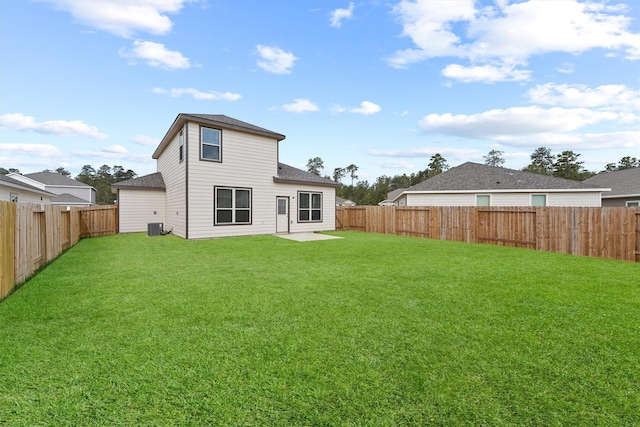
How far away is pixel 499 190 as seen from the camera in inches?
667

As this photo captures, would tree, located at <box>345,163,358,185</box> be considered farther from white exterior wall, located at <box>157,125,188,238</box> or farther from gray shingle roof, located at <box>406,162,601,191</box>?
white exterior wall, located at <box>157,125,188,238</box>

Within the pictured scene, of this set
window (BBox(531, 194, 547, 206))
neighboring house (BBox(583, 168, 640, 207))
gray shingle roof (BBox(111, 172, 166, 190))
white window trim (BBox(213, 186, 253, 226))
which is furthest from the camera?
neighboring house (BBox(583, 168, 640, 207))

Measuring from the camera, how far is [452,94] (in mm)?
16641

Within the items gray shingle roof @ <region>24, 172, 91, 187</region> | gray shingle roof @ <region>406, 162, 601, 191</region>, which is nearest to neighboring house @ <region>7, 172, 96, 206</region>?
gray shingle roof @ <region>24, 172, 91, 187</region>

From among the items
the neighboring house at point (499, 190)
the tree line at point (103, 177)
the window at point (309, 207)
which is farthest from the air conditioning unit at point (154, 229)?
the tree line at point (103, 177)

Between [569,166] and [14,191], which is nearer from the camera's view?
[14,191]

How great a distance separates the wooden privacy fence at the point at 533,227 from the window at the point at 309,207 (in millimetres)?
3264

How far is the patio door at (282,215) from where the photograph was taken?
1430 centimetres

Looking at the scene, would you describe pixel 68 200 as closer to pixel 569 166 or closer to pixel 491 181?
pixel 491 181

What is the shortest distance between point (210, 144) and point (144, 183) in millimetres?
5704

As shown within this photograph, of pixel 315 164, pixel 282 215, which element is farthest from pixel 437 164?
pixel 282 215

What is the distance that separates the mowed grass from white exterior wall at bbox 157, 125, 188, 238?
693 cm

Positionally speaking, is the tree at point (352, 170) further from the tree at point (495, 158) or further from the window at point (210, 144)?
the window at point (210, 144)

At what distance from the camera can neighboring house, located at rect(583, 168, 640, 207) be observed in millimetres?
18294
